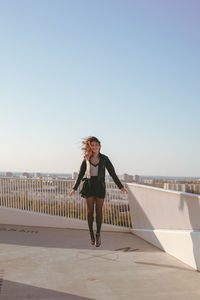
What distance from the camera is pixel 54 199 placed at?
31.4 ft

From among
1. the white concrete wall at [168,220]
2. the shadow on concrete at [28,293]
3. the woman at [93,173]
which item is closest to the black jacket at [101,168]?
the woman at [93,173]

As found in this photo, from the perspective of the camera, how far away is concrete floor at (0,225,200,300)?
12.0 feet

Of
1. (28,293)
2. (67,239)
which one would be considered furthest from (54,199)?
(28,293)

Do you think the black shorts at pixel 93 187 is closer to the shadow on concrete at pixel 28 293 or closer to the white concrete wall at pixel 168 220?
the white concrete wall at pixel 168 220

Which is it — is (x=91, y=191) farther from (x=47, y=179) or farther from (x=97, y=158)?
(x=47, y=179)

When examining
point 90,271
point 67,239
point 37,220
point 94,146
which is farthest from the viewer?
point 37,220

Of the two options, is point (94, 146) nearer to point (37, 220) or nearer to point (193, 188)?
point (37, 220)

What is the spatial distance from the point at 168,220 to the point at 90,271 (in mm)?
1975

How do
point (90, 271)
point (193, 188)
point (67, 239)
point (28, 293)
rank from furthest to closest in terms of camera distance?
point (193, 188), point (67, 239), point (90, 271), point (28, 293)

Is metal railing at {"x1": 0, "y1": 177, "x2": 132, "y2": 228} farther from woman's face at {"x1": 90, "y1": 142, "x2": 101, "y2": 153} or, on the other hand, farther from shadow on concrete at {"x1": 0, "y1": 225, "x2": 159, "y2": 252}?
woman's face at {"x1": 90, "y1": 142, "x2": 101, "y2": 153}

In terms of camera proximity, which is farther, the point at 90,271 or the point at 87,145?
the point at 87,145

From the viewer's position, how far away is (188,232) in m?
4.93

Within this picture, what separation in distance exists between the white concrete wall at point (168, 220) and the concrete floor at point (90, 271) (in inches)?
8.0

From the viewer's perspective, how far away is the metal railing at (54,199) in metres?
8.59
